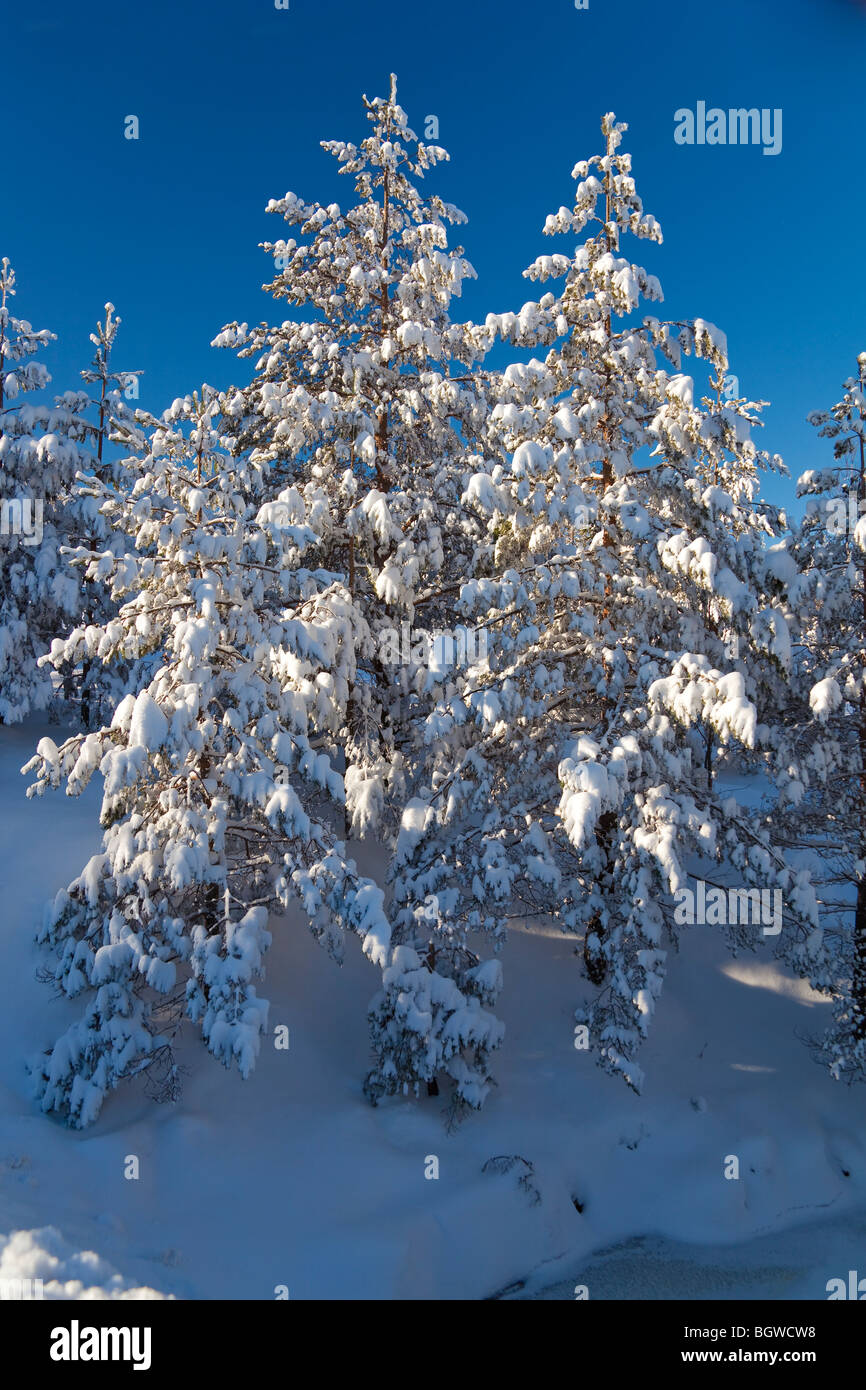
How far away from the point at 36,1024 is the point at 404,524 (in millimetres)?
8532

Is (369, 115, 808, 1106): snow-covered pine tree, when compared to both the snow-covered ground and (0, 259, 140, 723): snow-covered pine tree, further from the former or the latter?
(0, 259, 140, 723): snow-covered pine tree

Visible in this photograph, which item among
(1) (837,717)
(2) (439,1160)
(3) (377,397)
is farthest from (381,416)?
(2) (439,1160)

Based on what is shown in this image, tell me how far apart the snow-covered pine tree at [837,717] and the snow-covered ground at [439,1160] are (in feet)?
4.90

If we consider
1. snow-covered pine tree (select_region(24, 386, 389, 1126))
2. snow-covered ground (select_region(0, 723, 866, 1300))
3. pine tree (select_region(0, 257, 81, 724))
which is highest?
pine tree (select_region(0, 257, 81, 724))

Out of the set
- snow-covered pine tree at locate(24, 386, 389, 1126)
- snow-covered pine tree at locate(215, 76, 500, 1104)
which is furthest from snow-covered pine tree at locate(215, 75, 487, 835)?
snow-covered pine tree at locate(24, 386, 389, 1126)

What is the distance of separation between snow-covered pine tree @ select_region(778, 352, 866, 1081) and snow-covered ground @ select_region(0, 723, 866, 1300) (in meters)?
1.49

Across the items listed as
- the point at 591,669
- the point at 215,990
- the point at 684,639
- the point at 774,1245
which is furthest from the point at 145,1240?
the point at 684,639

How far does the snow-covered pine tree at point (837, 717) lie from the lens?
9.51 meters

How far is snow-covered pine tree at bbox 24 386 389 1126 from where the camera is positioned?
7566 millimetres

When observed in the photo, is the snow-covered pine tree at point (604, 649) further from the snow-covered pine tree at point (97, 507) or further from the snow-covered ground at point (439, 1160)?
the snow-covered pine tree at point (97, 507)

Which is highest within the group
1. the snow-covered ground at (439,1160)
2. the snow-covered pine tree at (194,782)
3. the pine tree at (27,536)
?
the pine tree at (27,536)

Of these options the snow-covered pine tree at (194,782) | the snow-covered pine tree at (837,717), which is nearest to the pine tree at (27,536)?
the snow-covered pine tree at (194,782)

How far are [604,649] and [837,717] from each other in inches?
131

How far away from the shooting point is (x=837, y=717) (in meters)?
10.0
